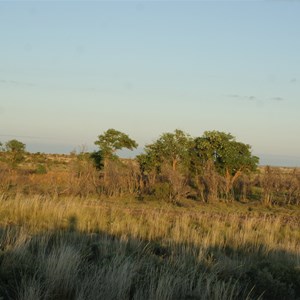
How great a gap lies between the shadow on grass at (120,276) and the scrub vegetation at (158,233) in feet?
0.06

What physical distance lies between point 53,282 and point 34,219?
22.1 feet

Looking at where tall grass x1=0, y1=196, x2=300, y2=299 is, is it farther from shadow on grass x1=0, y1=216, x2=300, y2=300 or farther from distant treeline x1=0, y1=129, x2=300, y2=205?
distant treeline x1=0, y1=129, x2=300, y2=205

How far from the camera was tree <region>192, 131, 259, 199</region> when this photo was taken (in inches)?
1245

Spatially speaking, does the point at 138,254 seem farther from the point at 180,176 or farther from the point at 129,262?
the point at 180,176

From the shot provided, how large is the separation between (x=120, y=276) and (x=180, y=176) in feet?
75.1

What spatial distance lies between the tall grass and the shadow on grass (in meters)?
0.01

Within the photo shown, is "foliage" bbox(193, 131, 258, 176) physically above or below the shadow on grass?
above

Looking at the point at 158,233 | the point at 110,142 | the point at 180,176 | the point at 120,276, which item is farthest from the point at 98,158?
the point at 120,276

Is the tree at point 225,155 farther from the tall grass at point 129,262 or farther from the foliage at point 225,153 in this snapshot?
the tall grass at point 129,262

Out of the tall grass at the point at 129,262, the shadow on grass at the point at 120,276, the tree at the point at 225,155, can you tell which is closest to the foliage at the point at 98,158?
the tree at the point at 225,155

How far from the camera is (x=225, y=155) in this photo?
3150 cm

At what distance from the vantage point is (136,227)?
12.4 metres

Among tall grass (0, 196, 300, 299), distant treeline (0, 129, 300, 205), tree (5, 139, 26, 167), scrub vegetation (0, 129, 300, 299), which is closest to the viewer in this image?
tall grass (0, 196, 300, 299)

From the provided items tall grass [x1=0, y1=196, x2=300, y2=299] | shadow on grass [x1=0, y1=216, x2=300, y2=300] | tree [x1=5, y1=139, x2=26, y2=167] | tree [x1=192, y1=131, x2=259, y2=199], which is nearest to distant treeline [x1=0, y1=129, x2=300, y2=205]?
tree [x1=192, y1=131, x2=259, y2=199]
